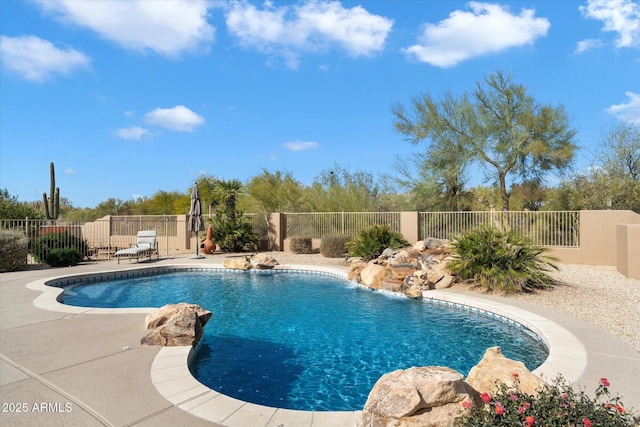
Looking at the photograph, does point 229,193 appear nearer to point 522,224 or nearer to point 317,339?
point 522,224

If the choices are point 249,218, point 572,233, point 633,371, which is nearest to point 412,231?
point 572,233

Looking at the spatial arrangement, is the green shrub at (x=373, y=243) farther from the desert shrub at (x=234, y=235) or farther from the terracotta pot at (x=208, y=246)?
the terracotta pot at (x=208, y=246)

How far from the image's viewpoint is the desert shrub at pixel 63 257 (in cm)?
1202

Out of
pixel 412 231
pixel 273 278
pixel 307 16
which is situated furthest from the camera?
pixel 412 231

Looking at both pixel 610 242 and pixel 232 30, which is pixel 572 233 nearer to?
pixel 610 242

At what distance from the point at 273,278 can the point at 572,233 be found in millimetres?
10638

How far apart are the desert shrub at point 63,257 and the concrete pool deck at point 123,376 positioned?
7067 millimetres

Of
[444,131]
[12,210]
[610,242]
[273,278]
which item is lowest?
[273,278]

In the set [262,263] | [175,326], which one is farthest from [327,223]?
[175,326]

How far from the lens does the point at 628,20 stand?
10039mm

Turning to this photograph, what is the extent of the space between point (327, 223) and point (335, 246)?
2874 millimetres

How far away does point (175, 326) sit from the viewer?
4691 millimetres

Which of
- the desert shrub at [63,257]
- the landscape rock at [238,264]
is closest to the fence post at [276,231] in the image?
the landscape rock at [238,264]

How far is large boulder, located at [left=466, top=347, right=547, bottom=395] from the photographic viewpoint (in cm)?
275
